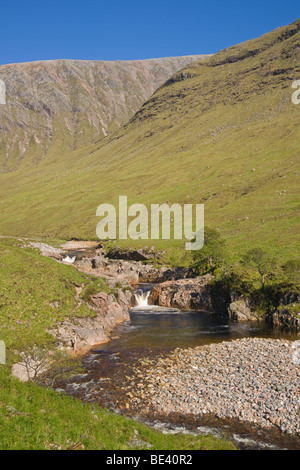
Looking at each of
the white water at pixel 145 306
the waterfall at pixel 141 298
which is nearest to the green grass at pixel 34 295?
the white water at pixel 145 306

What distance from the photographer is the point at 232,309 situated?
5100 cm

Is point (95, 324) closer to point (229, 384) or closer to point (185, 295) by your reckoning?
point (229, 384)

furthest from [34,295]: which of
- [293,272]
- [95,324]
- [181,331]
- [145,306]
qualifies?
[293,272]

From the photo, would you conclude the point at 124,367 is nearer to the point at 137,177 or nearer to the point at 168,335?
the point at 168,335

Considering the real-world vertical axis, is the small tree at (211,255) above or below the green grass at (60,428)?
above

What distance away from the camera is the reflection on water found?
40000 millimetres

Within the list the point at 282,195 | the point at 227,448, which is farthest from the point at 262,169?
the point at 227,448

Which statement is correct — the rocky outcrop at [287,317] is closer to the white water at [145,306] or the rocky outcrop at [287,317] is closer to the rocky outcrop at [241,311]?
the rocky outcrop at [241,311]

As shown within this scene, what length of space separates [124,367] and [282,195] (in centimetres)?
9969

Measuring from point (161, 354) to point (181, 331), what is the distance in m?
9.57

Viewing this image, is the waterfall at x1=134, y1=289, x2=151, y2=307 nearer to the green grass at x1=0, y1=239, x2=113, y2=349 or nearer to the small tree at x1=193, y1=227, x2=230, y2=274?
the green grass at x1=0, y1=239, x2=113, y2=349

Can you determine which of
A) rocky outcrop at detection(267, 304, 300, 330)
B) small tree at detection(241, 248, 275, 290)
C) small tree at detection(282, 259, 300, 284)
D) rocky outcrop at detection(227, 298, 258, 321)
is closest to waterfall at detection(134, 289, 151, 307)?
rocky outcrop at detection(227, 298, 258, 321)

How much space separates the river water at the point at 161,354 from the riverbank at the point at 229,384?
0.89 metres

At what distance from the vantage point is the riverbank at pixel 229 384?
78.4ft
